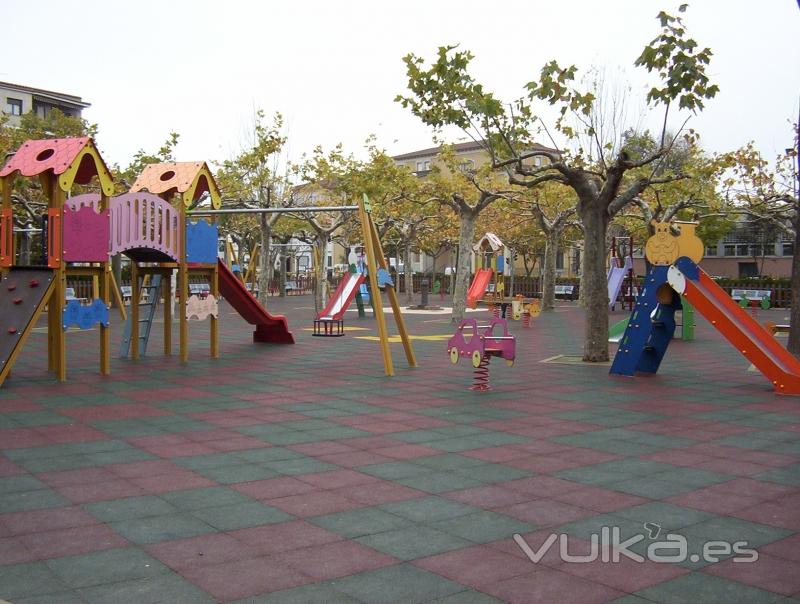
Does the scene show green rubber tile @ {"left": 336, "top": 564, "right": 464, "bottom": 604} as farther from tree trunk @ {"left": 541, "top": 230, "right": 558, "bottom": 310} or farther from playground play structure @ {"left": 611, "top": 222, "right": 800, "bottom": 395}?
tree trunk @ {"left": 541, "top": 230, "right": 558, "bottom": 310}

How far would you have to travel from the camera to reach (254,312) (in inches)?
690

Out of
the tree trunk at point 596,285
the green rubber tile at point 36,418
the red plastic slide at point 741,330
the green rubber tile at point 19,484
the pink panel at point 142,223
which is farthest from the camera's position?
the tree trunk at point 596,285

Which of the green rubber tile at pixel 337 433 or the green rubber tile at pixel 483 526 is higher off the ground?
the green rubber tile at pixel 337 433

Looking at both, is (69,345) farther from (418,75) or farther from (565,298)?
(565,298)

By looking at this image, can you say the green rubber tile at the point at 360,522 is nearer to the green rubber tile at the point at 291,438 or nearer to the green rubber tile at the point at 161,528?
the green rubber tile at the point at 161,528

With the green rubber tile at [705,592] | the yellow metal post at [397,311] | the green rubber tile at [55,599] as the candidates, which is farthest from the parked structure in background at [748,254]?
the green rubber tile at [55,599]

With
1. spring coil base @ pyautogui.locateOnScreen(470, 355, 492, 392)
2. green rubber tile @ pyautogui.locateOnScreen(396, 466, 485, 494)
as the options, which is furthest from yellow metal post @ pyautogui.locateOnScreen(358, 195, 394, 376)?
green rubber tile @ pyautogui.locateOnScreen(396, 466, 485, 494)

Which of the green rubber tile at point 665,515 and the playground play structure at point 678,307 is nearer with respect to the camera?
the green rubber tile at point 665,515

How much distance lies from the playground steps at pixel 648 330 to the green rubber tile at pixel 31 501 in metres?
9.05

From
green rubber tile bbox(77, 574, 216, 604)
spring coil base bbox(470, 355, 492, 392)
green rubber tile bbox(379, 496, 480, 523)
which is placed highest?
spring coil base bbox(470, 355, 492, 392)

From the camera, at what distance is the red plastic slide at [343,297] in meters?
20.9

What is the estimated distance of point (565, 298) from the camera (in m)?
48.4

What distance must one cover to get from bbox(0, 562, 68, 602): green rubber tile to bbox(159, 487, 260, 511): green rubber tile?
125 centimetres

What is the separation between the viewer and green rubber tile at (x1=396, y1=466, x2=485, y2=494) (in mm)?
5988
